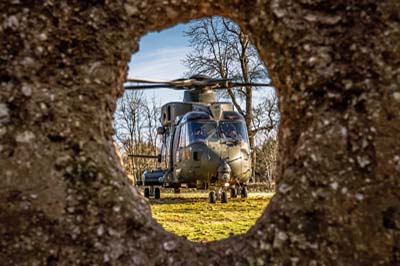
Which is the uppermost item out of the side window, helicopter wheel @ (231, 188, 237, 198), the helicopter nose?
the side window

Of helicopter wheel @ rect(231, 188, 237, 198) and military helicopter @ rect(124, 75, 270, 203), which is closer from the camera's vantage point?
military helicopter @ rect(124, 75, 270, 203)

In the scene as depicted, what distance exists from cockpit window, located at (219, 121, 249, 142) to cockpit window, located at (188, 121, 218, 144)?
0.70ft

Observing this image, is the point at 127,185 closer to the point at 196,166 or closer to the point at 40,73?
the point at 40,73

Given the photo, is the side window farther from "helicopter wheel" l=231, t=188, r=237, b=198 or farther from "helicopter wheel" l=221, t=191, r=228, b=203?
"helicopter wheel" l=231, t=188, r=237, b=198

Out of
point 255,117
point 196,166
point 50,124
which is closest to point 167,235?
point 50,124

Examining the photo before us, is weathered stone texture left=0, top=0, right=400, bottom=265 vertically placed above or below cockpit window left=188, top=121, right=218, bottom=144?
below

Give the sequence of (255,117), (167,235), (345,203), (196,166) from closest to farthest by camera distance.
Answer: (345,203) < (167,235) < (196,166) < (255,117)

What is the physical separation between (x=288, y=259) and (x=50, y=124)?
2.92ft

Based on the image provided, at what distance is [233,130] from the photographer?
11766 mm

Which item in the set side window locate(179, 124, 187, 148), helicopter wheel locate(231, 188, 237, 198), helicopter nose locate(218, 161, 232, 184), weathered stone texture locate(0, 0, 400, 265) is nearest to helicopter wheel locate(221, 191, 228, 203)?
helicopter nose locate(218, 161, 232, 184)

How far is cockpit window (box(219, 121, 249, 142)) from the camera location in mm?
11570

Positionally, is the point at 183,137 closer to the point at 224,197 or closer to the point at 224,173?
the point at 224,173

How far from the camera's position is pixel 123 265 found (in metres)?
1.40

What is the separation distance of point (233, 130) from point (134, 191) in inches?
405
